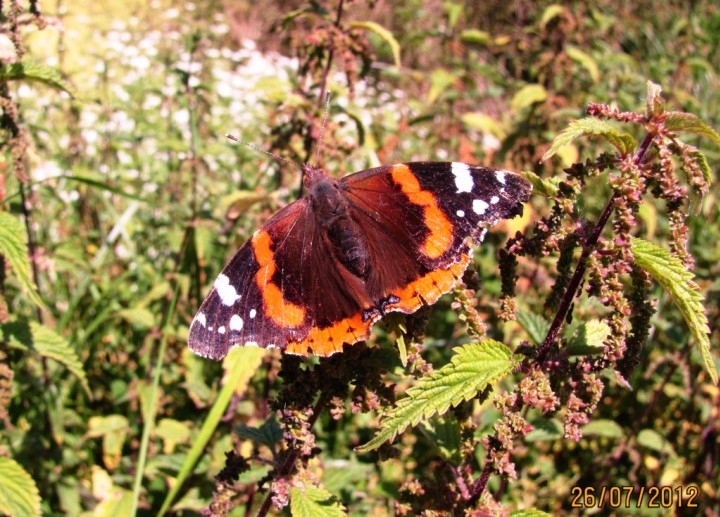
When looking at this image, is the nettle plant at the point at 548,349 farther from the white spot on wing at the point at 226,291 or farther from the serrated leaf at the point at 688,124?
the white spot on wing at the point at 226,291

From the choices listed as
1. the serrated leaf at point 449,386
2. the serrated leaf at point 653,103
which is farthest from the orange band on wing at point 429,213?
the serrated leaf at point 653,103

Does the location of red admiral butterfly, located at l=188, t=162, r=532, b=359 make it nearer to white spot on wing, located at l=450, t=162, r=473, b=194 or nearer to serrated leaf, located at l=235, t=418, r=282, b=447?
white spot on wing, located at l=450, t=162, r=473, b=194

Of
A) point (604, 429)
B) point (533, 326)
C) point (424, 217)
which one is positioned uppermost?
point (424, 217)

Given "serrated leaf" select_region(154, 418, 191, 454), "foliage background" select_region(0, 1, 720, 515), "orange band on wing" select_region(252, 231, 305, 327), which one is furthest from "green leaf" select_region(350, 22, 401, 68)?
"serrated leaf" select_region(154, 418, 191, 454)

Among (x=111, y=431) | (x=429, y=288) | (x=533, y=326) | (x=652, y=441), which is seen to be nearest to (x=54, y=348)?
(x=111, y=431)

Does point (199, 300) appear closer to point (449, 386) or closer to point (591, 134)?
point (449, 386)
